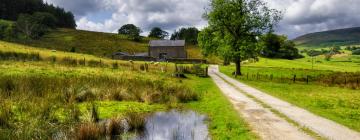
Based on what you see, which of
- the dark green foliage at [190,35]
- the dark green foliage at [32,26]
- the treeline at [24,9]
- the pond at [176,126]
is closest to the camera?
the pond at [176,126]

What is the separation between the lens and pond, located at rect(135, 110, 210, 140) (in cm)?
1670

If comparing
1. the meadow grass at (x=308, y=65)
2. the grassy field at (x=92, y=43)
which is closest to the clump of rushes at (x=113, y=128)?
the meadow grass at (x=308, y=65)

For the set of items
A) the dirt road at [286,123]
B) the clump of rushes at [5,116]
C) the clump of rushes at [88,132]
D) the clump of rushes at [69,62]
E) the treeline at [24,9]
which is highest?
the treeline at [24,9]

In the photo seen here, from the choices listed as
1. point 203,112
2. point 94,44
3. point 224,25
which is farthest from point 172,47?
point 203,112

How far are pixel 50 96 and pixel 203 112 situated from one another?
29.8 ft

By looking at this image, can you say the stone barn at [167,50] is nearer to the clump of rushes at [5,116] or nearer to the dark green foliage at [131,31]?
the dark green foliage at [131,31]

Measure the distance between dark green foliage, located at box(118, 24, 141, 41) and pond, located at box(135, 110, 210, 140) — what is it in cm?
14888

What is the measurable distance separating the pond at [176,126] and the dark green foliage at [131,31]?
149 metres

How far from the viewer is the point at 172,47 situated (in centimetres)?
11769

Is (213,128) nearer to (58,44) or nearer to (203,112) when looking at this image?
(203,112)

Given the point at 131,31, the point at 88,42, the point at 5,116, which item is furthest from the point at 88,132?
the point at 131,31

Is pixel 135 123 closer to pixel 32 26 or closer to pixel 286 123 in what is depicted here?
pixel 286 123

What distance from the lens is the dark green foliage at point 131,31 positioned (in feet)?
560

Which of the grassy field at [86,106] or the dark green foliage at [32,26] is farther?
the dark green foliage at [32,26]
